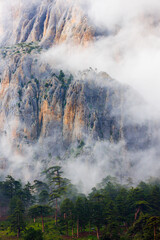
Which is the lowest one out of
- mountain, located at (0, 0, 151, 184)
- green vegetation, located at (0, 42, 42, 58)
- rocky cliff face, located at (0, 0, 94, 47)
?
mountain, located at (0, 0, 151, 184)

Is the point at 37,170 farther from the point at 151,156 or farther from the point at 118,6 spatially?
the point at 118,6

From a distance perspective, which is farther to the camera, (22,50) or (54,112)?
(22,50)

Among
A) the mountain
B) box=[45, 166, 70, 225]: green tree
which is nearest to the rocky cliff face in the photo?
the mountain

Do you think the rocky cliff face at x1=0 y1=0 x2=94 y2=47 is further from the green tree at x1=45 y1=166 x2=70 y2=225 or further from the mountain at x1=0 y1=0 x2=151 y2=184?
the green tree at x1=45 y1=166 x2=70 y2=225

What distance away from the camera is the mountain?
100m

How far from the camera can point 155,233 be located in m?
41.7

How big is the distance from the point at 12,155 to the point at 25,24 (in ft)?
366

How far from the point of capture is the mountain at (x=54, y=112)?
100062 millimetres

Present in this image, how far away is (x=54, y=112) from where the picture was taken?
4161 inches

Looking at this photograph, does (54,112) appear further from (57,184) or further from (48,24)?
(48,24)

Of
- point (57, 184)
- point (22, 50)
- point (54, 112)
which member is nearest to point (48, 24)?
point (22, 50)

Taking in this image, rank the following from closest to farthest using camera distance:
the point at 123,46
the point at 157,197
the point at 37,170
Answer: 1. the point at 157,197
2. the point at 37,170
3. the point at 123,46

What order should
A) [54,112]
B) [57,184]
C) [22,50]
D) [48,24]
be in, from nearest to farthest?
1. [57,184]
2. [54,112]
3. [22,50]
4. [48,24]

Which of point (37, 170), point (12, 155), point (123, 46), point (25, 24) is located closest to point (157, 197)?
point (37, 170)
